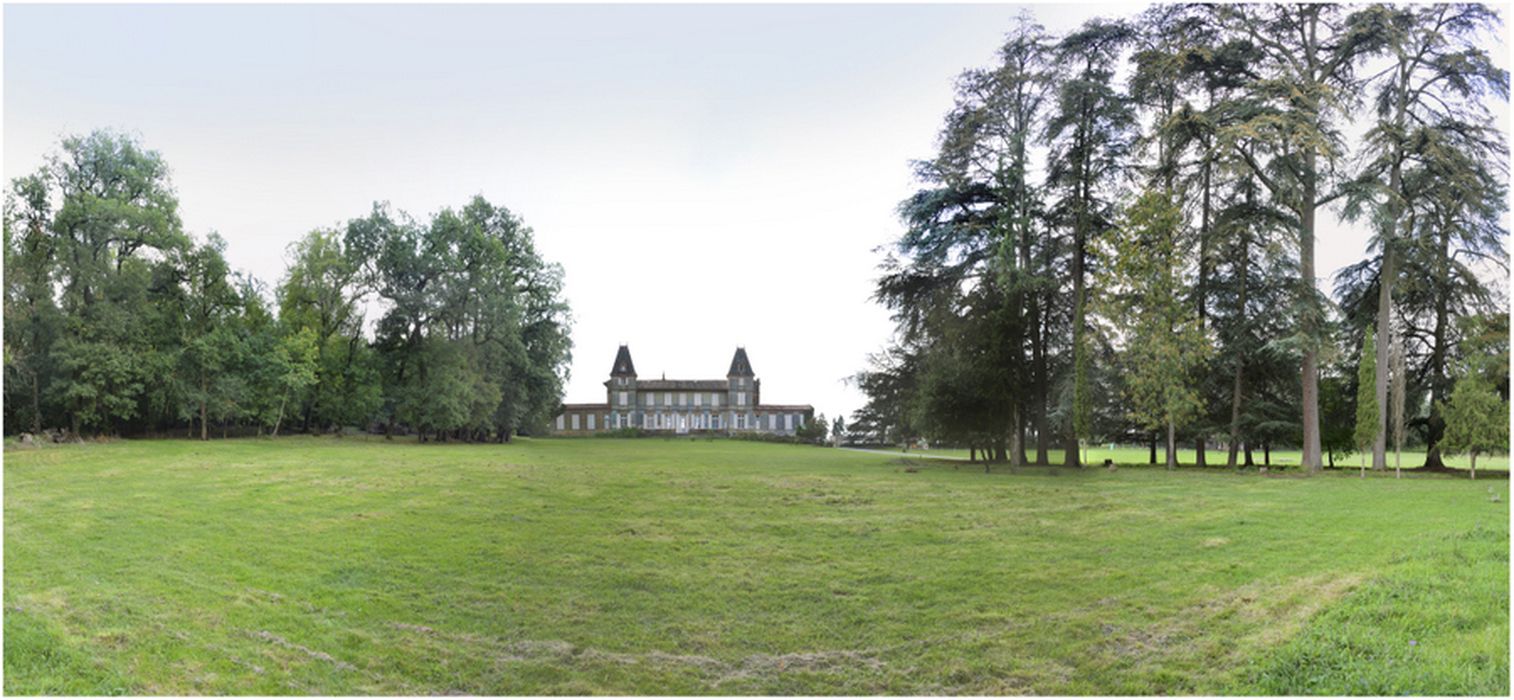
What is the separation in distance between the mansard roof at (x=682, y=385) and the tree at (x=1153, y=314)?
149ft

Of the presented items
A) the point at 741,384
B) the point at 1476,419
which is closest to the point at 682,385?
the point at 741,384

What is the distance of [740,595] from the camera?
7.57m

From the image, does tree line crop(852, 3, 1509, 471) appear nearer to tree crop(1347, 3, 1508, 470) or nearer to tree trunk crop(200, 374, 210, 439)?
tree crop(1347, 3, 1508, 470)

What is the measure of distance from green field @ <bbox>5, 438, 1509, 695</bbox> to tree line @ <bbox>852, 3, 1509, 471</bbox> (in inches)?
311

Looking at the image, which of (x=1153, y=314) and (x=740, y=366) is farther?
(x=740, y=366)

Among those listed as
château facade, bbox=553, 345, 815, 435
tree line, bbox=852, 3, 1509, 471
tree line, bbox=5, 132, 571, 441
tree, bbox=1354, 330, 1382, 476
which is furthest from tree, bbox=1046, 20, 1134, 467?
château facade, bbox=553, 345, 815, 435

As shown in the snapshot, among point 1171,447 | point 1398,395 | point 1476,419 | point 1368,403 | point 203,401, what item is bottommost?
point 1171,447

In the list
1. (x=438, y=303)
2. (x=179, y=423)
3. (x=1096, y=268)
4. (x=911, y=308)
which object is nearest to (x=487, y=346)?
(x=438, y=303)

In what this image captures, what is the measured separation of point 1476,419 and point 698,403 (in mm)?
50612

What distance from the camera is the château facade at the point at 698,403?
6194 centimetres

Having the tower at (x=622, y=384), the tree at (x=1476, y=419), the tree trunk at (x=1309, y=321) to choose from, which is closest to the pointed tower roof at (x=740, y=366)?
the tower at (x=622, y=384)

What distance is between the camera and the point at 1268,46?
2095 cm

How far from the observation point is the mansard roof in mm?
63750

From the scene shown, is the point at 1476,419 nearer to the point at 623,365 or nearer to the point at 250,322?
the point at 250,322
